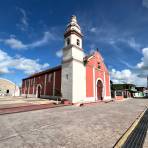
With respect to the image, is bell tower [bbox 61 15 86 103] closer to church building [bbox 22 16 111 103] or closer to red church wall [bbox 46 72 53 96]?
church building [bbox 22 16 111 103]

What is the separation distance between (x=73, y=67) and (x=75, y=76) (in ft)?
4.90

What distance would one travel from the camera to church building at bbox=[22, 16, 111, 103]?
22.2 metres

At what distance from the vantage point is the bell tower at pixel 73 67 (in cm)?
2179

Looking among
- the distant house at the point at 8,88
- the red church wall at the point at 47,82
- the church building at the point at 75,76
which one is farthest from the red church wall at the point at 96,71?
the distant house at the point at 8,88

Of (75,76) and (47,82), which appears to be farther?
(47,82)

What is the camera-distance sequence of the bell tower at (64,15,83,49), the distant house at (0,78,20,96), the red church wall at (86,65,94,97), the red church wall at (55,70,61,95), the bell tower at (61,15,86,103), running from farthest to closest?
the distant house at (0,78,20,96) → the red church wall at (55,70,61,95) → the red church wall at (86,65,94,97) → the bell tower at (64,15,83,49) → the bell tower at (61,15,86,103)

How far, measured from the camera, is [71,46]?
22.8 m

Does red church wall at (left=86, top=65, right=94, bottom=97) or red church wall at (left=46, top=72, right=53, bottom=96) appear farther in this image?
red church wall at (left=46, top=72, right=53, bottom=96)

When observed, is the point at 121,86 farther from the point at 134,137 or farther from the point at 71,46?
the point at 134,137

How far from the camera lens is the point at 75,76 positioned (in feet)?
72.3

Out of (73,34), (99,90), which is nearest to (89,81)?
(99,90)

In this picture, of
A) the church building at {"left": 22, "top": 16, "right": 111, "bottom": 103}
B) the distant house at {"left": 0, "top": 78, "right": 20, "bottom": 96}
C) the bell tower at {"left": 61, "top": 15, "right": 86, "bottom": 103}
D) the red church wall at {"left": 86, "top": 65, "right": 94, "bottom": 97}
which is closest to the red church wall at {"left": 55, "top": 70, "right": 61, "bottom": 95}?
the church building at {"left": 22, "top": 16, "right": 111, "bottom": 103}

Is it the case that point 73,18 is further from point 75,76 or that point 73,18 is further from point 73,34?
point 75,76

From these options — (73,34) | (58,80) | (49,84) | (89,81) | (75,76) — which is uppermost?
(73,34)
